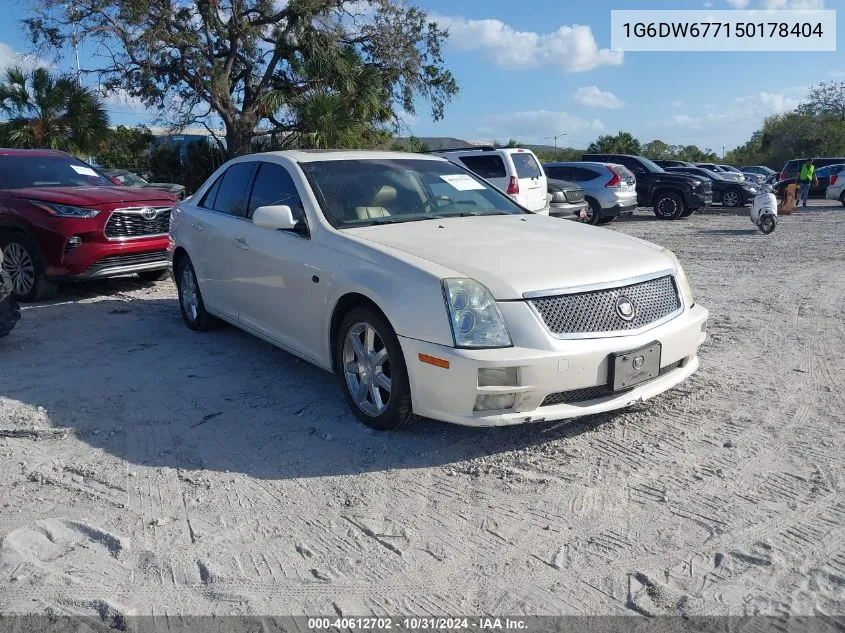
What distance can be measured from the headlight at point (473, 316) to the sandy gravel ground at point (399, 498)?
66 cm

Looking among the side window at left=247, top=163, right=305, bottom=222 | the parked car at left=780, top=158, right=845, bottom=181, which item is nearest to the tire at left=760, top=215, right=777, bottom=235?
→ the parked car at left=780, top=158, right=845, bottom=181

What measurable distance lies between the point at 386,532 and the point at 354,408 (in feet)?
4.12

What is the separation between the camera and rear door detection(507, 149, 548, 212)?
1259cm

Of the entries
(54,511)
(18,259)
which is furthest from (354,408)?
(18,259)

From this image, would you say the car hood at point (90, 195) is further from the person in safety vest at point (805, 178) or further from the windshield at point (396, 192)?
the person in safety vest at point (805, 178)

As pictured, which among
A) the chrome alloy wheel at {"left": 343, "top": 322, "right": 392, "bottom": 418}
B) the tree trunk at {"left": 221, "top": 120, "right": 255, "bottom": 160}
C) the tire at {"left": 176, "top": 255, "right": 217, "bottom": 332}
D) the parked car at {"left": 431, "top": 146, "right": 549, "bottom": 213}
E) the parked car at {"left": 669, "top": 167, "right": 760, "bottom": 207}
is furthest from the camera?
the tree trunk at {"left": 221, "top": 120, "right": 255, "bottom": 160}

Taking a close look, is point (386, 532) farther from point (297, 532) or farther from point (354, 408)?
point (354, 408)

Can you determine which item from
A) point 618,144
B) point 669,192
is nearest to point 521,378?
point 669,192

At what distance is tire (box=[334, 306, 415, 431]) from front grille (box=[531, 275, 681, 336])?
2.63 ft

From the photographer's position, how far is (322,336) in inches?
178

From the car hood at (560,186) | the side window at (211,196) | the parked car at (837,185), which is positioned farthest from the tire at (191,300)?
the parked car at (837,185)

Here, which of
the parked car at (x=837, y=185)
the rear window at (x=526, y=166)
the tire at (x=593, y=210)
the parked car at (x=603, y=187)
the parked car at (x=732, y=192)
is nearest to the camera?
the rear window at (x=526, y=166)

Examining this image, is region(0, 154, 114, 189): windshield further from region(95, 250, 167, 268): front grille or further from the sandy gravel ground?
the sandy gravel ground

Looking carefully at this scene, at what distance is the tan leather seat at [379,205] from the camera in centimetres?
478
